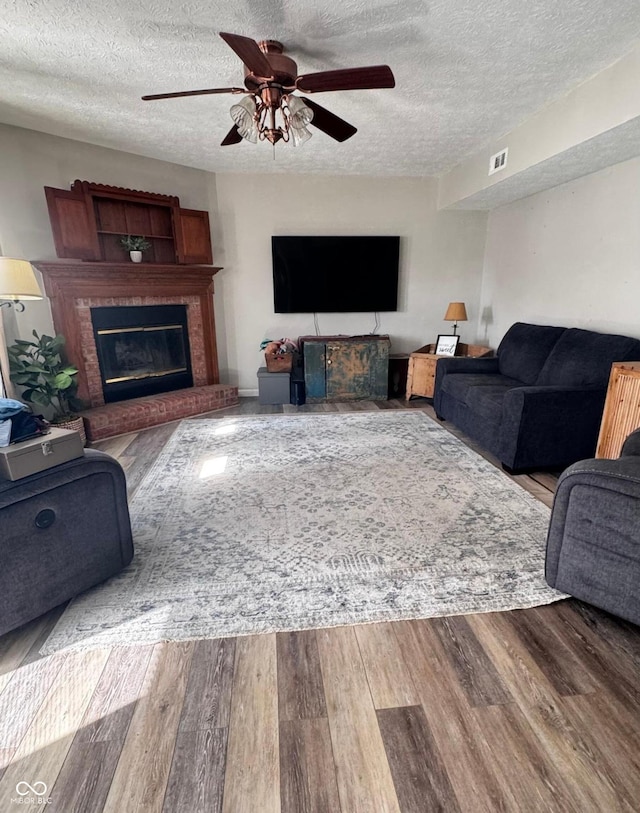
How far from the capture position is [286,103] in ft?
7.52

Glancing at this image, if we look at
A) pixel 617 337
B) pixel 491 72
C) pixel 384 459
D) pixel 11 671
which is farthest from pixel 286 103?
pixel 11 671

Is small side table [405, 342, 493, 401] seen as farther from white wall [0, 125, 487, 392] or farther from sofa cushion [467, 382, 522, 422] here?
sofa cushion [467, 382, 522, 422]

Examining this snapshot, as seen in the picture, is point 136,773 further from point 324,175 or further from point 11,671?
point 324,175

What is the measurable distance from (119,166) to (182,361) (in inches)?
79.0

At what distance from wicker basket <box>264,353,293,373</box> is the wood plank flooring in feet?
11.3

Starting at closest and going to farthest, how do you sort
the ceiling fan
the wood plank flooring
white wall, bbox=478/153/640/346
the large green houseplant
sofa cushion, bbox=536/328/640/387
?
the wood plank flooring
the ceiling fan
sofa cushion, bbox=536/328/640/387
white wall, bbox=478/153/640/346
the large green houseplant

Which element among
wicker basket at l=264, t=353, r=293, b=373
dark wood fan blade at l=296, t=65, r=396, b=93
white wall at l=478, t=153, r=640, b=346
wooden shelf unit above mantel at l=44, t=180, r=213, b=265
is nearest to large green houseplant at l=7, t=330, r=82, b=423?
wooden shelf unit above mantel at l=44, t=180, r=213, b=265

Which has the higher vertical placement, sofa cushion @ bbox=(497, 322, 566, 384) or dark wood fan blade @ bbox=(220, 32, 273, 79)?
dark wood fan blade @ bbox=(220, 32, 273, 79)

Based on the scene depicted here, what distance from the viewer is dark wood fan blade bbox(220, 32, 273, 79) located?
5.31 feet

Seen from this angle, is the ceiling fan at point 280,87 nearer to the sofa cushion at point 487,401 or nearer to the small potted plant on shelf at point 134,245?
the small potted plant on shelf at point 134,245

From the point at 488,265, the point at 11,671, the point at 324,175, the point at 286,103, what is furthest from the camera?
the point at 488,265

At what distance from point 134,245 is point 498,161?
3.49m

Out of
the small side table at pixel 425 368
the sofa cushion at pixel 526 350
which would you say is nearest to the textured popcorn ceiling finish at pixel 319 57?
the sofa cushion at pixel 526 350

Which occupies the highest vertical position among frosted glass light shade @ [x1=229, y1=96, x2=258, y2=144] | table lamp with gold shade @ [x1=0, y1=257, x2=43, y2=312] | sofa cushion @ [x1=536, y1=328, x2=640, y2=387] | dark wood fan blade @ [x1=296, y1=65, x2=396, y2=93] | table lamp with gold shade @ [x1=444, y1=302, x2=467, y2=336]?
dark wood fan blade @ [x1=296, y1=65, x2=396, y2=93]
